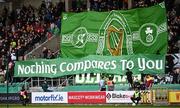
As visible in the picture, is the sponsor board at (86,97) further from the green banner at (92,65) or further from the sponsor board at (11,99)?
the sponsor board at (11,99)

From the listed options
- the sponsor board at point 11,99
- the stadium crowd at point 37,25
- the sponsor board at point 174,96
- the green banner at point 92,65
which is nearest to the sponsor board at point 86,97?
the green banner at point 92,65

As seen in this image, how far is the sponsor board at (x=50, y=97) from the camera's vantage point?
3897 cm

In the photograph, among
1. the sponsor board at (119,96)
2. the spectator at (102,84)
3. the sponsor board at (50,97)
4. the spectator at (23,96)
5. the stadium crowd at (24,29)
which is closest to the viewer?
the sponsor board at (119,96)

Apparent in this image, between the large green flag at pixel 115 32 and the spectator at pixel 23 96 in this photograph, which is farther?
the large green flag at pixel 115 32

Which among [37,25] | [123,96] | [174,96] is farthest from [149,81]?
[37,25]

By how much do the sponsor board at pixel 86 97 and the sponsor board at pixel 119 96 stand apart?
346 millimetres

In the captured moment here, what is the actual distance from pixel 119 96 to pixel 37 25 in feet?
48.3

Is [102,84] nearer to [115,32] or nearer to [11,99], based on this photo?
[115,32]

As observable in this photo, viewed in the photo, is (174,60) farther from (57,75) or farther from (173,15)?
(57,75)

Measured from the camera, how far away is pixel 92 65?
41.2 m

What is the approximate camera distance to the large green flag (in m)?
41.2

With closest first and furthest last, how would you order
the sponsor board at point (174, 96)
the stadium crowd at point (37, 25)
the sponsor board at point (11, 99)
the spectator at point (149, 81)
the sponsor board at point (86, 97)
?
the sponsor board at point (174, 96) < the spectator at point (149, 81) < the sponsor board at point (86, 97) < the sponsor board at point (11, 99) < the stadium crowd at point (37, 25)

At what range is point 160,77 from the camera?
38406mm

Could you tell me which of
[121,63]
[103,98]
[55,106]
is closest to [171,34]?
[121,63]
